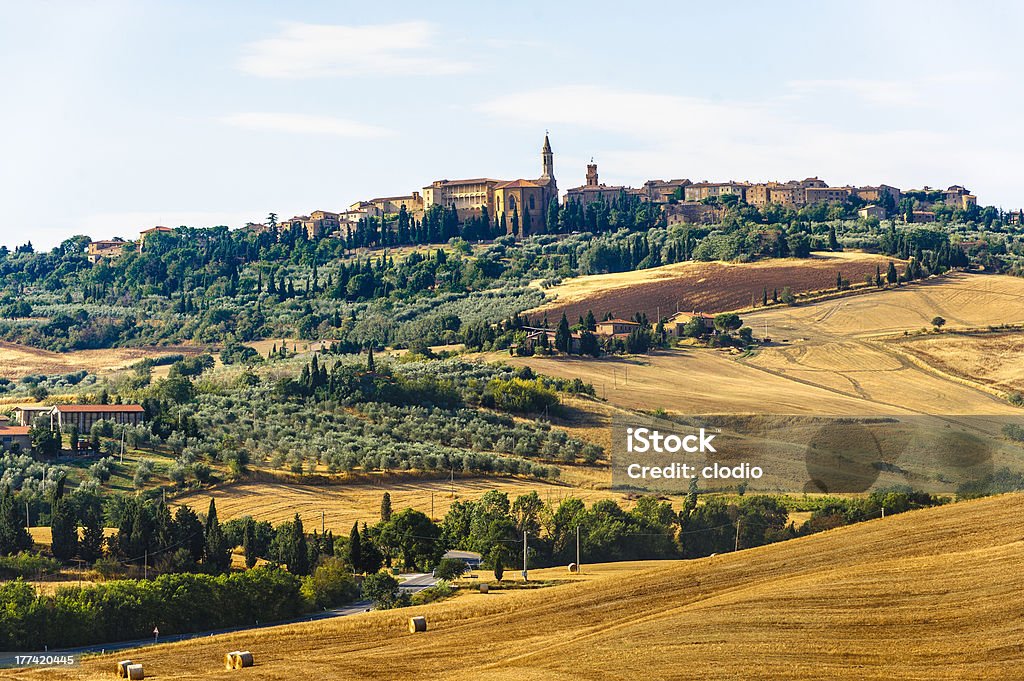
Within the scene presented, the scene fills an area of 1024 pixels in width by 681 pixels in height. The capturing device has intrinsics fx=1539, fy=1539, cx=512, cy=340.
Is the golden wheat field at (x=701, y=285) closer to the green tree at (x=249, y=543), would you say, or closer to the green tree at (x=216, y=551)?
the green tree at (x=249, y=543)

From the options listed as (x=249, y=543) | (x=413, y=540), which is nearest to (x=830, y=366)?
(x=413, y=540)

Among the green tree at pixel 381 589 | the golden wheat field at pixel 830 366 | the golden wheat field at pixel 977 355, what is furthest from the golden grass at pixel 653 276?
the green tree at pixel 381 589

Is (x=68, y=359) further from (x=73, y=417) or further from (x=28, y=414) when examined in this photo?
(x=73, y=417)

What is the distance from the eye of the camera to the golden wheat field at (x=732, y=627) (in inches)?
1561

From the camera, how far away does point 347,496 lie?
8319 cm

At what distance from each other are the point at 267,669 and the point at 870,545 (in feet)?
64.3

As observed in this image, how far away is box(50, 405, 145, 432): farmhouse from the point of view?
9275 cm

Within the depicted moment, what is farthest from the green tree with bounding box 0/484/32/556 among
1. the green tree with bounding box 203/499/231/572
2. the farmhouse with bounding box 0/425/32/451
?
the farmhouse with bounding box 0/425/32/451

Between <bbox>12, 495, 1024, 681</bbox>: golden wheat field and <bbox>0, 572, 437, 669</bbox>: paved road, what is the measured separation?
5.10 meters

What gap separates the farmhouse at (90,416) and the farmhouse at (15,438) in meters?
3.40

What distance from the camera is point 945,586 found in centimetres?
4375

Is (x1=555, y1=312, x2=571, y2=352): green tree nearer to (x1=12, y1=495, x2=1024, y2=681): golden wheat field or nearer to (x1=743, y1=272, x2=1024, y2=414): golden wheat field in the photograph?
(x1=743, y1=272, x2=1024, y2=414): golden wheat field

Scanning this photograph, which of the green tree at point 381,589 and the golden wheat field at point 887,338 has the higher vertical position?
the golden wheat field at point 887,338

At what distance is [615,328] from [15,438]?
65.0m
